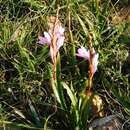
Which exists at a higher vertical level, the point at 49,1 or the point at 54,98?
the point at 49,1

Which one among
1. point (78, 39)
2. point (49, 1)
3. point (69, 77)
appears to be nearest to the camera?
point (69, 77)

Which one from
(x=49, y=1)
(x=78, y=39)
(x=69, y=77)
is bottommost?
(x=69, y=77)

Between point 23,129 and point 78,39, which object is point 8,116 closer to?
point 23,129

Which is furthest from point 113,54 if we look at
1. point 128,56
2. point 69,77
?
point 69,77

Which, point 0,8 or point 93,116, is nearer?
point 93,116

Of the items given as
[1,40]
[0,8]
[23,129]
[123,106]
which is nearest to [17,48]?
[1,40]

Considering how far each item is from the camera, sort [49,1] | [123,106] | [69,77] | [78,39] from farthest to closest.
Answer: [49,1]
[78,39]
[69,77]
[123,106]

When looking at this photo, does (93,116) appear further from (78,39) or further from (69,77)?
(78,39)
